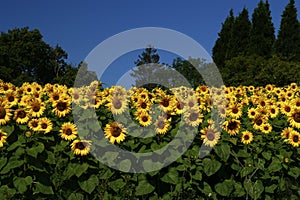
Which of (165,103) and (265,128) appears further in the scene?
(265,128)

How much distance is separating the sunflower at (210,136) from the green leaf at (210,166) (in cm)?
22

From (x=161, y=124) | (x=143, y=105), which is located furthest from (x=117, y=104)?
(x=161, y=124)

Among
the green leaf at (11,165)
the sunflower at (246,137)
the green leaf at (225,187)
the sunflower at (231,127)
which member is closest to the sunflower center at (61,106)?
the green leaf at (11,165)

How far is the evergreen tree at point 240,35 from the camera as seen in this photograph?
3881 cm

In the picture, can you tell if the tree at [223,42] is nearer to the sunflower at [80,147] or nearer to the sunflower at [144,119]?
the sunflower at [144,119]

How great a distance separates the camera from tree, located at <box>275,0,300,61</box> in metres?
38.3

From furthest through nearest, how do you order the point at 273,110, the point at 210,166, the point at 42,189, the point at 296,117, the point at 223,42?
the point at 223,42 → the point at 273,110 → the point at 296,117 → the point at 210,166 → the point at 42,189

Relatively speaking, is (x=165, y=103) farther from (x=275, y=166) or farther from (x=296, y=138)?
(x=296, y=138)

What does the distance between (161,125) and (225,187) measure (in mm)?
1175

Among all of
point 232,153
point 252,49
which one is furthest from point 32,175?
point 252,49

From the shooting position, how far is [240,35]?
129 feet

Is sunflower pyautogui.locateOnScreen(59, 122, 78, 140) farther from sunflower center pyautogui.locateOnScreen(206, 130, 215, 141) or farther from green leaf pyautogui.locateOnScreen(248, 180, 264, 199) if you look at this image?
green leaf pyautogui.locateOnScreen(248, 180, 264, 199)

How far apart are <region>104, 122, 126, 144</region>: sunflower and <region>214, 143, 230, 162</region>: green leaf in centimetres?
123

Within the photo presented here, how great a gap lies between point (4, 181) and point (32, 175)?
0.36m
